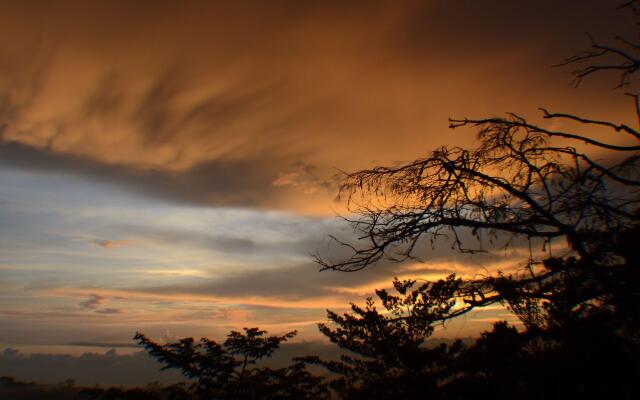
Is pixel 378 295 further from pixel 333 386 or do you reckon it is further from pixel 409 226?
pixel 409 226

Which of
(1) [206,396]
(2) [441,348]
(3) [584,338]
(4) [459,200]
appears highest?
(4) [459,200]

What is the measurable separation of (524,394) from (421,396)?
82 centimetres

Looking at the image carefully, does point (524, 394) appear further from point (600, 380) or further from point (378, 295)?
point (378, 295)

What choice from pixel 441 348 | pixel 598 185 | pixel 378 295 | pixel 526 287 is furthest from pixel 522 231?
pixel 378 295

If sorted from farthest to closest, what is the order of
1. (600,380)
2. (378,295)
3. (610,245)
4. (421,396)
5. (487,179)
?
(378,295), (487,179), (610,245), (421,396), (600,380)

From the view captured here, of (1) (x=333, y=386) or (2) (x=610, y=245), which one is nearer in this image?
(2) (x=610, y=245)

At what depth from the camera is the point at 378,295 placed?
1922 centimetres

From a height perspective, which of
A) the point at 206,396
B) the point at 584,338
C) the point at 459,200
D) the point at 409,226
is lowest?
the point at 206,396

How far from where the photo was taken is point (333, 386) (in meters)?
16.0

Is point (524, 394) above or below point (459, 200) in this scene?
below

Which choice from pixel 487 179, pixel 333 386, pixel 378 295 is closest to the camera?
pixel 487 179

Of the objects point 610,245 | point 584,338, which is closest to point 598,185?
point 610,245

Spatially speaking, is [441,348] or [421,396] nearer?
[421,396]

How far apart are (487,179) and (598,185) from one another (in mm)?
1179
